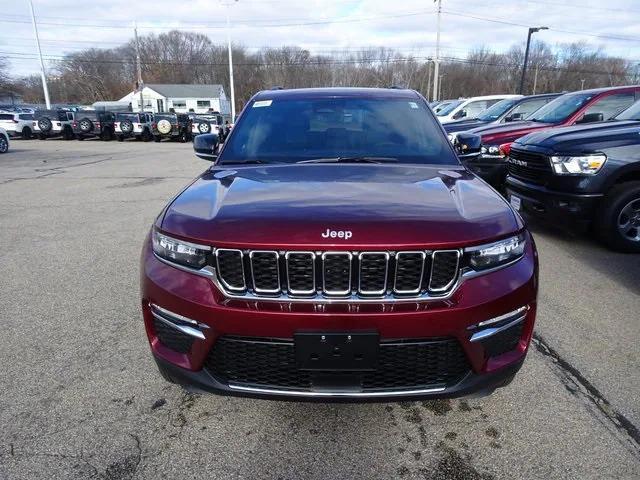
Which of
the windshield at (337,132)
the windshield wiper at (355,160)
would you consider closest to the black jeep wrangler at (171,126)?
the windshield at (337,132)

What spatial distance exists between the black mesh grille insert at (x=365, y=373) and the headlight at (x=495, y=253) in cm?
36

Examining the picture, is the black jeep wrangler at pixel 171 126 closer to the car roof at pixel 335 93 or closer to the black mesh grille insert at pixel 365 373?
the car roof at pixel 335 93

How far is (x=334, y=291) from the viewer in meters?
1.96

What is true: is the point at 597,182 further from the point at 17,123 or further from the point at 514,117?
the point at 17,123

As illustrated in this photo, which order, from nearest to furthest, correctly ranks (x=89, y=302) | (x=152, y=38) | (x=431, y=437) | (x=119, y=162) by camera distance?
(x=431, y=437)
(x=89, y=302)
(x=119, y=162)
(x=152, y=38)

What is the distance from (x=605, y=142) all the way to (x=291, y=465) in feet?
16.1

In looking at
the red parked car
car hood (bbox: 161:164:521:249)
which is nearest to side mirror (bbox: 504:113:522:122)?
the red parked car

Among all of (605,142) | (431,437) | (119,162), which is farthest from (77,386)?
(119,162)

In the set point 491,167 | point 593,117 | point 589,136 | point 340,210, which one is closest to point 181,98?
point 491,167

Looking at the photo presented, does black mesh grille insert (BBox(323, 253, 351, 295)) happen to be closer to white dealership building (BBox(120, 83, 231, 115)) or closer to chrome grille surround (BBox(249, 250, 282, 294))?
chrome grille surround (BBox(249, 250, 282, 294))

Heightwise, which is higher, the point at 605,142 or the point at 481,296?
the point at 605,142

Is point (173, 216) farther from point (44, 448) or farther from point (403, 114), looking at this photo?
point (403, 114)

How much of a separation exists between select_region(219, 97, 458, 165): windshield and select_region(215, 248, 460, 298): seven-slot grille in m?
1.29

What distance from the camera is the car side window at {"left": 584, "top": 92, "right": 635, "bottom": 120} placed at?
7.30m
